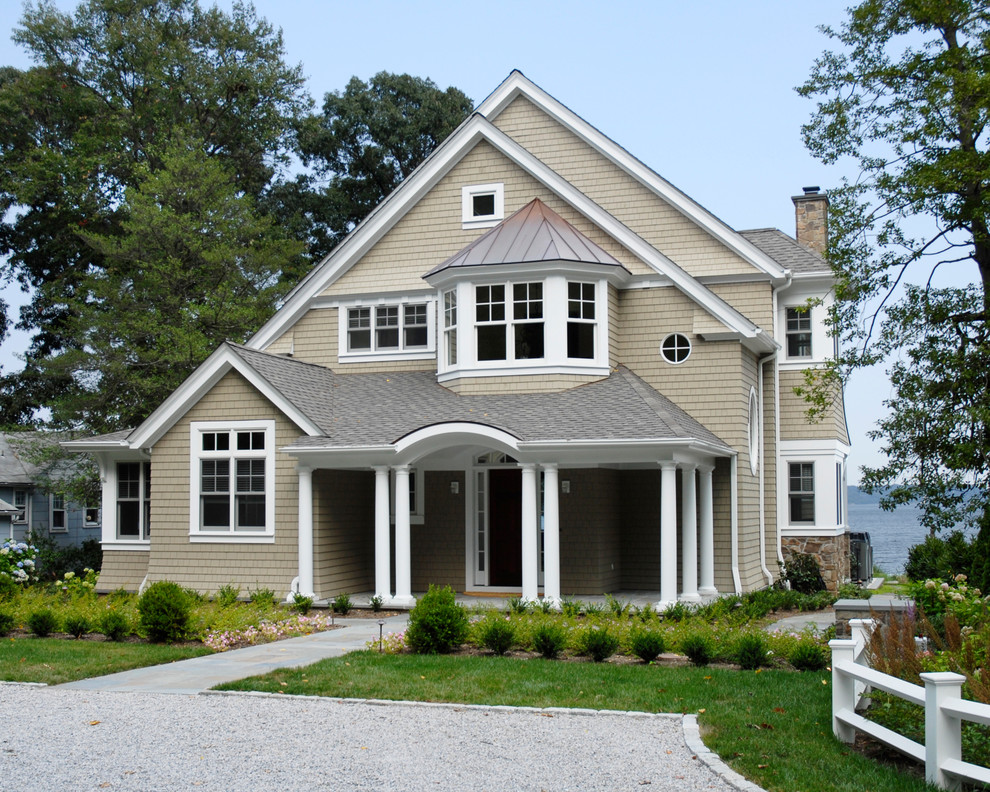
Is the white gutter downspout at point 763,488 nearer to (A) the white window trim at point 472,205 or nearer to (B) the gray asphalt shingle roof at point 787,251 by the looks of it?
(B) the gray asphalt shingle roof at point 787,251

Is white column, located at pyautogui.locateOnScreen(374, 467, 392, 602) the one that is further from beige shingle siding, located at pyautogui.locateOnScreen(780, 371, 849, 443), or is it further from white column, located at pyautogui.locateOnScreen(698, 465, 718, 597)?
beige shingle siding, located at pyautogui.locateOnScreen(780, 371, 849, 443)

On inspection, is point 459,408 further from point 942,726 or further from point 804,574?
point 942,726

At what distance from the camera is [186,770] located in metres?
7.56

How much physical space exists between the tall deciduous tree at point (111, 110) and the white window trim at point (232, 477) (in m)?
16.4

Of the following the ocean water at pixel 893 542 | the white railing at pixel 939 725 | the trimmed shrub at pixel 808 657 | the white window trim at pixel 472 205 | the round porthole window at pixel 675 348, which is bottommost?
the ocean water at pixel 893 542

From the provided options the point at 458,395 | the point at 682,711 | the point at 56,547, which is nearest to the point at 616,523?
the point at 458,395

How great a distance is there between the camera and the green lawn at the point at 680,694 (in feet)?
24.1

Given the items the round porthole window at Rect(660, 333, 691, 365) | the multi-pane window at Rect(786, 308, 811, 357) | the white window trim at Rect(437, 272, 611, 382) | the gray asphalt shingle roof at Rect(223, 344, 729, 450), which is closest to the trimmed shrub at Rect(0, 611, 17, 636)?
the gray asphalt shingle roof at Rect(223, 344, 729, 450)

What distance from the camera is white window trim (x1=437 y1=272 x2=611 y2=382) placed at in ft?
61.0

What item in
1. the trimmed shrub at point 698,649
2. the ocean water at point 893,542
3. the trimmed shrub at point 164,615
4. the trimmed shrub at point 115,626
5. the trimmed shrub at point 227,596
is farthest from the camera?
the ocean water at point 893,542

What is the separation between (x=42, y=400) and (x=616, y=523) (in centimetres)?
2751

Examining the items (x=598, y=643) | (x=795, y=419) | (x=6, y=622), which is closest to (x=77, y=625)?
(x=6, y=622)

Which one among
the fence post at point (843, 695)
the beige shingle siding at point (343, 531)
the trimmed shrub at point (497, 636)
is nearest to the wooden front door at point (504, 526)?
the beige shingle siding at point (343, 531)

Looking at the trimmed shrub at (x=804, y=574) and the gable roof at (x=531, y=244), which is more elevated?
the gable roof at (x=531, y=244)
